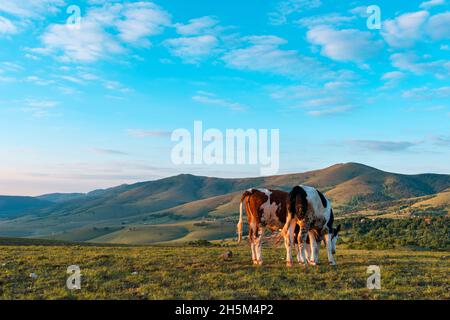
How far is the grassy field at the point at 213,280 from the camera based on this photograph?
→ 1144 centimetres

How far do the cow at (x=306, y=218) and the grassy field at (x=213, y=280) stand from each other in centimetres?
133

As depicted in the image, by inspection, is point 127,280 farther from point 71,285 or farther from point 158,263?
point 158,263

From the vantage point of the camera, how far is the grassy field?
11438 mm

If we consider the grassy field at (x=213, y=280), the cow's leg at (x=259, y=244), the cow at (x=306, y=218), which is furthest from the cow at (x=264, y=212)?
the grassy field at (x=213, y=280)

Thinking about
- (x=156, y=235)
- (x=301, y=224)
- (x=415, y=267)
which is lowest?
(x=156, y=235)

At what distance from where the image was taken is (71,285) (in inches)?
497

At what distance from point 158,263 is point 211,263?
2.61m

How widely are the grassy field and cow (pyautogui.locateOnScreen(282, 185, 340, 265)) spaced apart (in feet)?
4.37

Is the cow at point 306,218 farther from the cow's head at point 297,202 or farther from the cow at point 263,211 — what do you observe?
the cow at point 263,211

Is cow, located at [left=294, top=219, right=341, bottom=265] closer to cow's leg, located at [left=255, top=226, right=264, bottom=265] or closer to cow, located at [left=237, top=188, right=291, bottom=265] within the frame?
cow, located at [left=237, top=188, right=291, bottom=265]

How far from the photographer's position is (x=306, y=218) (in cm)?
1752

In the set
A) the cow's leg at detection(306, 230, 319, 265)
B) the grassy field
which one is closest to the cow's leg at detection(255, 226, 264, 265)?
the grassy field
